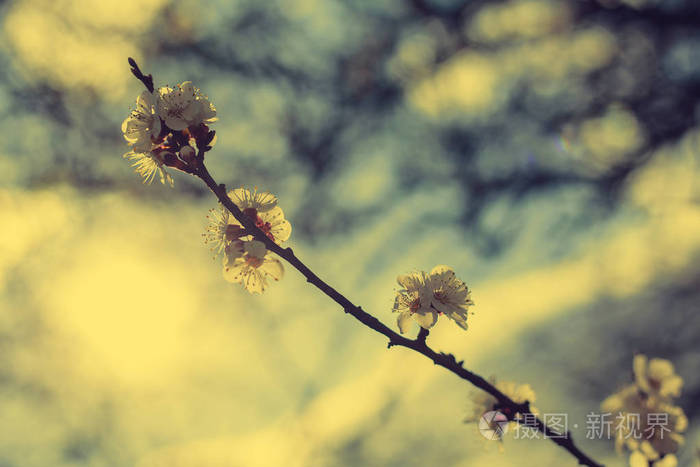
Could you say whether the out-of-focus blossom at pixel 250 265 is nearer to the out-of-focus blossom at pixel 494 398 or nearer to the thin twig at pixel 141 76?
the thin twig at pixel 141 76

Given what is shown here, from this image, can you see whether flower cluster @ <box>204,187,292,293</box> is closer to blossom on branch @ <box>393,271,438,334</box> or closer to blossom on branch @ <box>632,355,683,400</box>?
blossom on branch @ <box>393,271,438,334</box>

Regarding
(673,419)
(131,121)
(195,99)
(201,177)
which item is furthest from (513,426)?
(131,121)

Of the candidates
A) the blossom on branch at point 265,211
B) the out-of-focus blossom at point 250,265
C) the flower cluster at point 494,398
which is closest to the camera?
the out-of-focus blossom at point 250,265

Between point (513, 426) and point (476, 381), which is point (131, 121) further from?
point (513, 426)

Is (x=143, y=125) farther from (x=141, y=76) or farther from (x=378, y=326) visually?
(x=378, y=326)

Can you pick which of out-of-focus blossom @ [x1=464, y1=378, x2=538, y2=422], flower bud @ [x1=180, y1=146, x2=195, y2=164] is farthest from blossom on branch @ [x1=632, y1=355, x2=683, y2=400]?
flower bud @ [x1=180, y1=146, x2=195, y2=164]

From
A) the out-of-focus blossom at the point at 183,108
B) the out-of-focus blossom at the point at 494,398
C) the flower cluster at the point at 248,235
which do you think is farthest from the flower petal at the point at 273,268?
the out-of-focus blossom at the point at 494,398
